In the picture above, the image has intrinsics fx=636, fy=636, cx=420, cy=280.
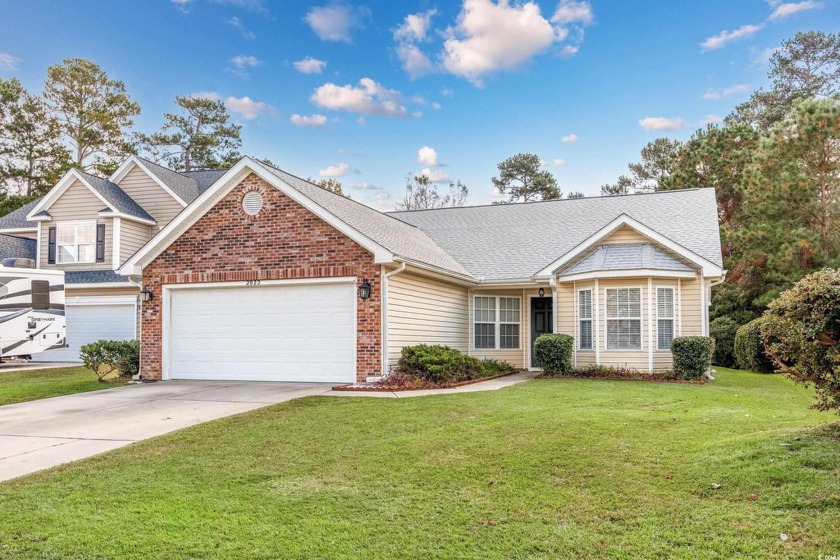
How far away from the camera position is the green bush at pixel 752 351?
60.8 feet

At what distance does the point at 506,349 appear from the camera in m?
17.7

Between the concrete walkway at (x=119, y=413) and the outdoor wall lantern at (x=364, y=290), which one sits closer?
the concrete walkway at (x=119, y=413)

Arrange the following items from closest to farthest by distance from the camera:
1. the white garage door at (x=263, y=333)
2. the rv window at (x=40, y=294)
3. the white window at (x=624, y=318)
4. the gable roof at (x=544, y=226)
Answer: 1. the white garage door at (x=263, y=333)
2. the white window at (x=624, y=318)
3. the rv window at (x=40, y=294)
4. the gable roof at (x=544, y=226)

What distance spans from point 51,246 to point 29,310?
608cm

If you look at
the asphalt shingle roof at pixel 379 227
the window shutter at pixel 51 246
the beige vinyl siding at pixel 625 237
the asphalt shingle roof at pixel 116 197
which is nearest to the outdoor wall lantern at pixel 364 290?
the asphalt shingle roof at pixel 379 227

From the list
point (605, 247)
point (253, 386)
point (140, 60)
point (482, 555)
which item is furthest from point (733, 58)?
point (482, 555)

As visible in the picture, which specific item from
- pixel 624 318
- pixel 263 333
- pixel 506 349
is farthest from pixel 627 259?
pixel 263 333

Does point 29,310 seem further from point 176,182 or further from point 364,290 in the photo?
point 364,290

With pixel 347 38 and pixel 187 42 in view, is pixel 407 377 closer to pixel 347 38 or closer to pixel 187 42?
pixel 347 38

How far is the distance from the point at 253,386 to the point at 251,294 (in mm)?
2186

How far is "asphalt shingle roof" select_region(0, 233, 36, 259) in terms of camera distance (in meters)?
21.9

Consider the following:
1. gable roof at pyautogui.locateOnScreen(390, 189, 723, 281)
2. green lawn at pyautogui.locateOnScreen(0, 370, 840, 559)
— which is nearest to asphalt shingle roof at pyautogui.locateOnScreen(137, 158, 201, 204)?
gable roof at pyautogui.locateOnScreen(390, 189, 723, 281)

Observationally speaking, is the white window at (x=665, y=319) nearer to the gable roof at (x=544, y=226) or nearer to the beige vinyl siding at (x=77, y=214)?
the gable roof at (x=544, y=226)

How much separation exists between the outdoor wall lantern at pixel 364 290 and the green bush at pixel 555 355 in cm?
465
